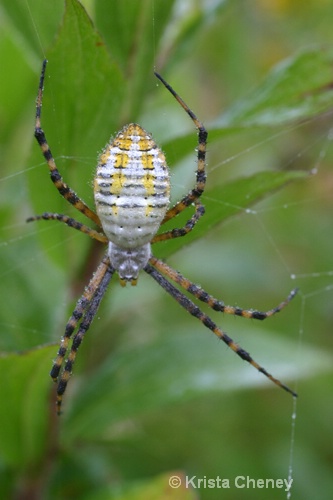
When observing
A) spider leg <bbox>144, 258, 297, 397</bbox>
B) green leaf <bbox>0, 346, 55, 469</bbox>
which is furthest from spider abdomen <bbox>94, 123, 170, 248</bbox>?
spider leg <bbox>144, 258, 297, 397</bbox>

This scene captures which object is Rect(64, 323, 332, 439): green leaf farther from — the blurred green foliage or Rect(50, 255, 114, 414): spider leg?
Rect(50, 255, 114, 414): spider leg

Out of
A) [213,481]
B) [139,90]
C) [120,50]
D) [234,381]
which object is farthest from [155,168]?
[213,481]

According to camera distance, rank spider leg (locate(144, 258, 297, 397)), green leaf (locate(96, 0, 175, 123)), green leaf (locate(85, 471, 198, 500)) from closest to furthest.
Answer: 1. green leaf (locate(96, 0, 175, 123))
2. green leaf (locate(85, 471, 198, 500))
3. spider leg (locate(144, 258, 297, 397))

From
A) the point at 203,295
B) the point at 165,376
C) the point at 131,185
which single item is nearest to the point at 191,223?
the point at 131,185

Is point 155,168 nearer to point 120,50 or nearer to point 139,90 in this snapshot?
point 139,90

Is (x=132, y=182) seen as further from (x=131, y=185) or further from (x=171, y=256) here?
(x=171, y=256)
